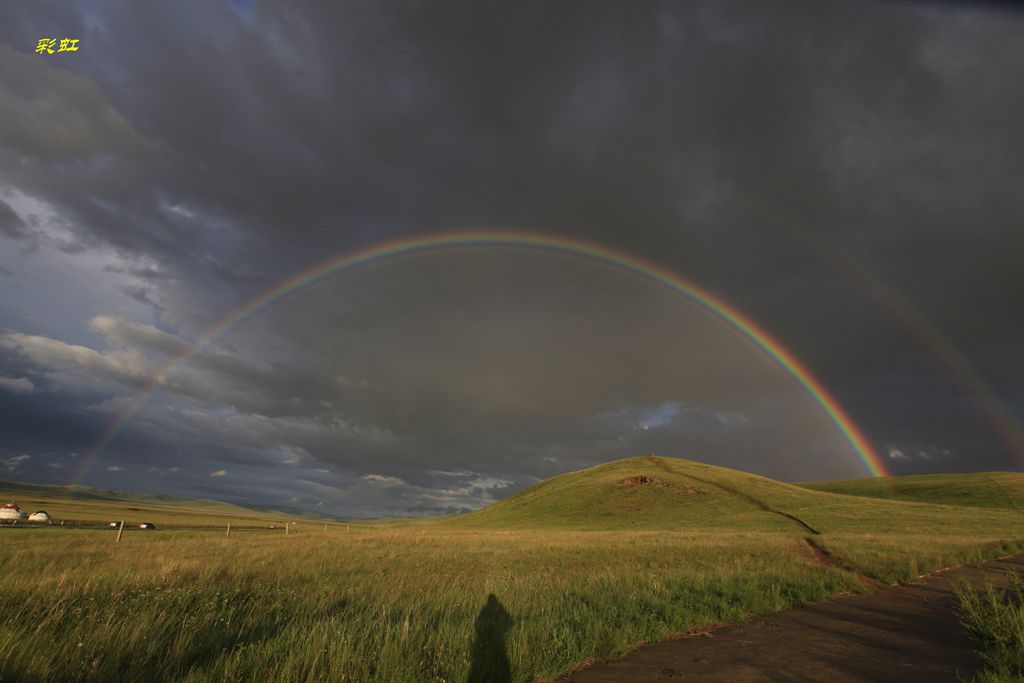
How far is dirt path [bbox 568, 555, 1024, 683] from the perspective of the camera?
6961 millimetres

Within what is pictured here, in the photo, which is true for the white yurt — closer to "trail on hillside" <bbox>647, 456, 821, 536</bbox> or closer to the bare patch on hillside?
the bare patch on hillside

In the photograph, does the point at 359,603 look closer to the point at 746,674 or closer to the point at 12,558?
the point at 746,674

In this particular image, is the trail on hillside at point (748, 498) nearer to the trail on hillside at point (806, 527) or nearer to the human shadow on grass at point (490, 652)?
the trail on hillside at point (806, 527)

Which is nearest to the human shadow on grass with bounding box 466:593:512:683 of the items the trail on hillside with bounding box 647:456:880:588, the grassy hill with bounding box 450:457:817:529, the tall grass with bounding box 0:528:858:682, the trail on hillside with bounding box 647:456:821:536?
the tall grass with bounding box 0:528:858:682

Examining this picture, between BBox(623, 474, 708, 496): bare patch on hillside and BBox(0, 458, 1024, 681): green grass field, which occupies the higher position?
BBox(623, 474, 708, 496): bare patch on hillside

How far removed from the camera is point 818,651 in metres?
8.20

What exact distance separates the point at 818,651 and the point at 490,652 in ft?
17.9

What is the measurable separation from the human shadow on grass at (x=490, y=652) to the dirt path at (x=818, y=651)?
1.07 m

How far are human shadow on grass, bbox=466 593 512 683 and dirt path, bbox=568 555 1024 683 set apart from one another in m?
1.07

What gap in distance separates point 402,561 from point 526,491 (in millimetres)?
104102

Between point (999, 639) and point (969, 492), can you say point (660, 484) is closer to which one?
point (969, 492)

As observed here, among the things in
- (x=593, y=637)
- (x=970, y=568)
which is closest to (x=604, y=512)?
(x=970, y=568)

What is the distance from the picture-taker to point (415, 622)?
311 inches

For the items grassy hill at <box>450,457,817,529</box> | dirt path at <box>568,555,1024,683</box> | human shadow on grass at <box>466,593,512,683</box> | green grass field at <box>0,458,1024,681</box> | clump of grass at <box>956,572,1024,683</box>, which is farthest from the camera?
grassy hill at <box>450,457,817,529</box>
